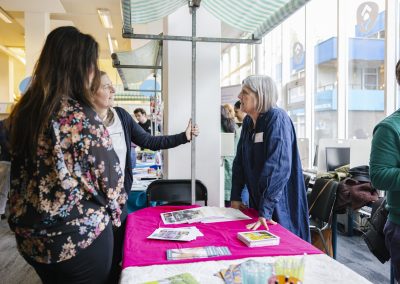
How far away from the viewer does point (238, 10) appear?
196 centimetres

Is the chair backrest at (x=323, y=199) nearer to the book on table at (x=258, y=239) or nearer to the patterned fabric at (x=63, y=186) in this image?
the book on table at (x=258, y=239)

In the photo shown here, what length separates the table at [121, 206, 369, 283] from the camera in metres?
1.06

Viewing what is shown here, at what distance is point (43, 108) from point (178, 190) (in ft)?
4.69

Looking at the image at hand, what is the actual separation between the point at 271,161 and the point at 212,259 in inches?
26.3

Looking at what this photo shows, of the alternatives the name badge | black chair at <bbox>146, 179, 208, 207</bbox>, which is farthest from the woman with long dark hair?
black chair at <bbox>146, 179, 208, 207</bbox>

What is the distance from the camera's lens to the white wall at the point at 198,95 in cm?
239

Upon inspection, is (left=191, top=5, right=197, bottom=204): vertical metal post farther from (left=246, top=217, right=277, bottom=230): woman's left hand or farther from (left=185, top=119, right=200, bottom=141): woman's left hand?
(left=246, top=217, right=277, bottom=230): woman's left hand

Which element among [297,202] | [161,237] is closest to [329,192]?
[297,202]

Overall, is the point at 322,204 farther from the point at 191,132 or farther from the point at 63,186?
the point at 63,186

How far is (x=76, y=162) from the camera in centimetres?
103

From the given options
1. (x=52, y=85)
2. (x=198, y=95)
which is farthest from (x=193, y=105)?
(x=52, y=85)

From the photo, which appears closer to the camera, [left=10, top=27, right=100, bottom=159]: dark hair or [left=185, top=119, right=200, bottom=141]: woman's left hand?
[left=10, top=27, right=100, bottom=159]: dark hair

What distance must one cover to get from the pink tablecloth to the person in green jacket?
0.38 m

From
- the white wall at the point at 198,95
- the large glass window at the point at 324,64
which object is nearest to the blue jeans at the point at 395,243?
the white wall at the point at 198,95
